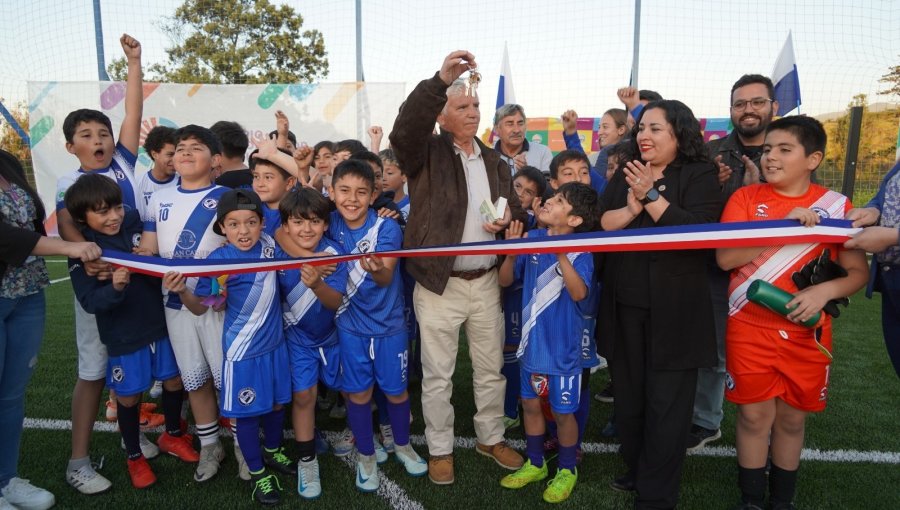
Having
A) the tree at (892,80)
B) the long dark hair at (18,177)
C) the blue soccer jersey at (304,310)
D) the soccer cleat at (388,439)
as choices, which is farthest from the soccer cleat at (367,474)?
the tree at (892,80)

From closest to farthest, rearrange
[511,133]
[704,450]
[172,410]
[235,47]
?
[172,410] → [704,450] → [511,133] → [235,47]

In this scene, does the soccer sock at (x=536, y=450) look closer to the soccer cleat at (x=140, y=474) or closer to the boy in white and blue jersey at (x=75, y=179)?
the soccer cleat at (x=140, y=474)

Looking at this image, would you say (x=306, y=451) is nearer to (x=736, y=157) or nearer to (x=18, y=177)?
(x=18, y=177)

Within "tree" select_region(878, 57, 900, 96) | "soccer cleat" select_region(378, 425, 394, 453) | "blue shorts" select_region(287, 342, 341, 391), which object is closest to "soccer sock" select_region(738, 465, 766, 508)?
"soccer cleat" select_region(378, 425, 394, 453)

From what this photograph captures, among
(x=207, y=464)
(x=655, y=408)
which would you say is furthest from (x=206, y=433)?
(x=655, y=408)

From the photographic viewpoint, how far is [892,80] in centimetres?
892

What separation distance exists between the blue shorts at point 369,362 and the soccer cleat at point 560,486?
1.03 m

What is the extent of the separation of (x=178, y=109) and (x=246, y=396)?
32.5 ft

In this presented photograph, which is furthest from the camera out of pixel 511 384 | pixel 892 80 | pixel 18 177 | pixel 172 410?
pixel 892 80

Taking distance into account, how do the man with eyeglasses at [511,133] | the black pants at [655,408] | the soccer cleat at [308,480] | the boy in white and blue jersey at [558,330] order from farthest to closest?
the man with eyeglasses at [511,133] < the soccer cleat at [308,480] < the boy in white and blue jersey at [558,330] < the black pants at [655,408]

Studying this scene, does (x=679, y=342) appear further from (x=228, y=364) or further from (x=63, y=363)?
(x=63, y=363)

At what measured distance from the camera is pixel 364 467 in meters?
3.16

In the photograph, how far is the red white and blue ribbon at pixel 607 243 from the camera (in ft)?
7.78

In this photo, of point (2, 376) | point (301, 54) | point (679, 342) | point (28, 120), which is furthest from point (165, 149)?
point (301, 54)
